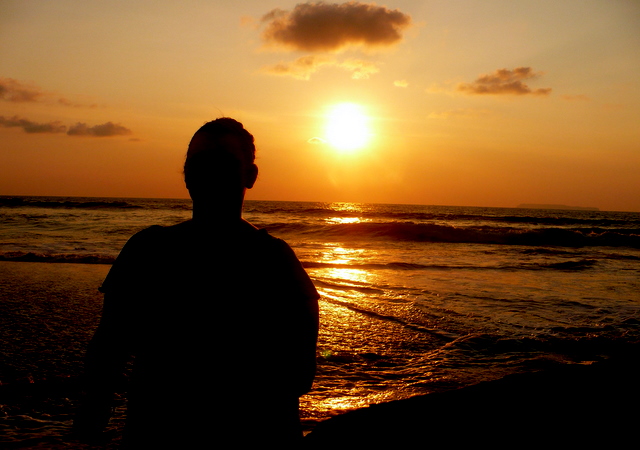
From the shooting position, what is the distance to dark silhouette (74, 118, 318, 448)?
1.39m

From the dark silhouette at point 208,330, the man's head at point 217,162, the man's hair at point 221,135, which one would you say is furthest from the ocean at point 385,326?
the man's hair at point 221,135

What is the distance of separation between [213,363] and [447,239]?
80.7ft

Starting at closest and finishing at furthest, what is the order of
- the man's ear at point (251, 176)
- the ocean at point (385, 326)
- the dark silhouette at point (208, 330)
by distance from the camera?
the dark silhouette at point (208, 330) < the man's ear at point (251, 176) < the ocean at point (385, 326)

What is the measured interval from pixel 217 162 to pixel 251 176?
14cm

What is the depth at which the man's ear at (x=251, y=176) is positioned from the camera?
1.53m

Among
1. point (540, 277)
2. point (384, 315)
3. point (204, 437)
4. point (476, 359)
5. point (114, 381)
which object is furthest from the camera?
point (540, 277)

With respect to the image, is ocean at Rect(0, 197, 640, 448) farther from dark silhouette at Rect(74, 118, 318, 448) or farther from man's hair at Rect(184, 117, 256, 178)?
man's hair at Rect(184, 117, 256, 178)

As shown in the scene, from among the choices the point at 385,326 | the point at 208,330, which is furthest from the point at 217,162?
the point at 385,326

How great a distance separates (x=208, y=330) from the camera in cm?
140

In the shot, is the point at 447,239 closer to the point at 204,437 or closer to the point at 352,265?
the point at 352,265

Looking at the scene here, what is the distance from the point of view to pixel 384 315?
6.94m

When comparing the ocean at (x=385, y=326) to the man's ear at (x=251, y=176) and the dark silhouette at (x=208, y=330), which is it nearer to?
the dark silhouette at (x=208, y=330)

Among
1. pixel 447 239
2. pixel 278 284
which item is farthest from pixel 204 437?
pixel 447 239

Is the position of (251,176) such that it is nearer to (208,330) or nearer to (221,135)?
(221,135)
